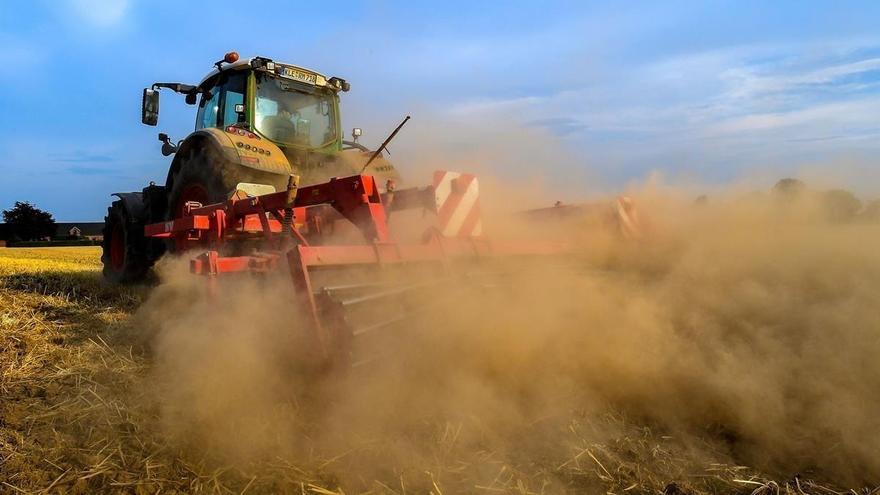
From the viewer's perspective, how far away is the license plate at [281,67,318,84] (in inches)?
244

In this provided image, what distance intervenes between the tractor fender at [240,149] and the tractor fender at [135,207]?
1233mm

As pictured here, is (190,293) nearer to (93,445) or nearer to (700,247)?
(93,445)

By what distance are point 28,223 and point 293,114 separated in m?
33.7

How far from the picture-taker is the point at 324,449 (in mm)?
2594

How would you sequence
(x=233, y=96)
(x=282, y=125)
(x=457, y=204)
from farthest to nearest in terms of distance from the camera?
(x=282, y=125)
(x=233, y=96)
(x=457, y=204)

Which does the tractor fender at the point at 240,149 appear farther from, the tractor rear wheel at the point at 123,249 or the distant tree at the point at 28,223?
the distant tree at the point at 28,223

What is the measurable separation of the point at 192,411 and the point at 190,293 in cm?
217

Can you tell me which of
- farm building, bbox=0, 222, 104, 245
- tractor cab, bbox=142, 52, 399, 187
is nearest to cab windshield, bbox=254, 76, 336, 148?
tractor cab, bbox=142, 52, 399, 187

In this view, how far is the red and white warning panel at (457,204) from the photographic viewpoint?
429cm

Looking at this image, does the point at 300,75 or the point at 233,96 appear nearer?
the point at 233,96

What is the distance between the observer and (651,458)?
254 centimetres

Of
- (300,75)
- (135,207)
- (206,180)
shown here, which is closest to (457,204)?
(206,180)

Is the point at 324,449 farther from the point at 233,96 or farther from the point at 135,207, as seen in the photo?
the point at 135,207

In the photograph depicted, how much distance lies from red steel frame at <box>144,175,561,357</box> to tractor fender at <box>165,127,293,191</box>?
2.03ft
